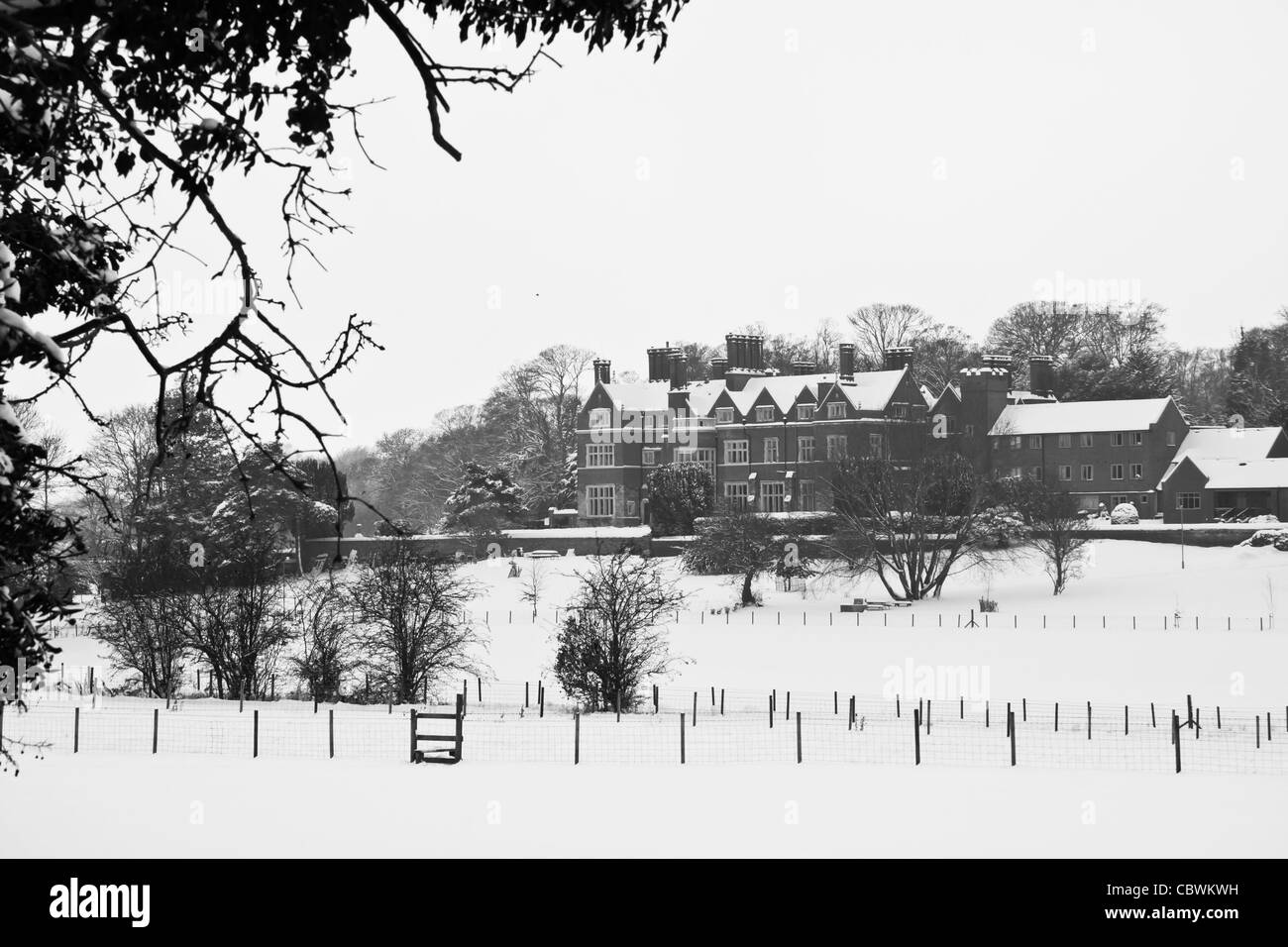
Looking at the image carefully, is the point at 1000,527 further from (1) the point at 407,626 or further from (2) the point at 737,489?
(1) the point at 407,626

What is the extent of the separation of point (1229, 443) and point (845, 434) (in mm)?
21038

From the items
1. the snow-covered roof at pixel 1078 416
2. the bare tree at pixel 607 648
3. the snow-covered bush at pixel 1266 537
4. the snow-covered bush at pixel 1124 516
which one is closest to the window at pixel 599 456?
the snow-covered roof at pixel 1078 416

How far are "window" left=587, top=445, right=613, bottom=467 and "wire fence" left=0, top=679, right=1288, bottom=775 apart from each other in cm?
5116

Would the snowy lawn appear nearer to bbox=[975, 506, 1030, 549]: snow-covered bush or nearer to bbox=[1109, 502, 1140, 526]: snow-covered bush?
bbox=[975, 506, 1030, 549]: snow-covered bush

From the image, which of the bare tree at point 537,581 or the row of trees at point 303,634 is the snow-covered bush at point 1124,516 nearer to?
the bare tree at point 537,581

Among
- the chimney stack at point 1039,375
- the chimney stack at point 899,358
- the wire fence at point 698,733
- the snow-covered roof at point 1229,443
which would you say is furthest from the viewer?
the chimney stack at point 1039,375

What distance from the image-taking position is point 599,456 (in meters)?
86.6

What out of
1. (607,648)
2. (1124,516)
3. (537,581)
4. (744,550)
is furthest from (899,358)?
(607,648)

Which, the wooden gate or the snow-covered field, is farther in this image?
the wooden gate

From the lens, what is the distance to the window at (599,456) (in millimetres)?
86375

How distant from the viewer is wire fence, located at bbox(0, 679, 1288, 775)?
23984 millimetres

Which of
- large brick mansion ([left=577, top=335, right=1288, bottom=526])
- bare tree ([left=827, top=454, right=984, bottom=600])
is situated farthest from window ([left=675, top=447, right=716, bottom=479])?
bare tree ([left=827, top=454, right=984, bottom=600])

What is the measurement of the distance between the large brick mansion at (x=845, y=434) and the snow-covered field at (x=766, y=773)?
106ft
